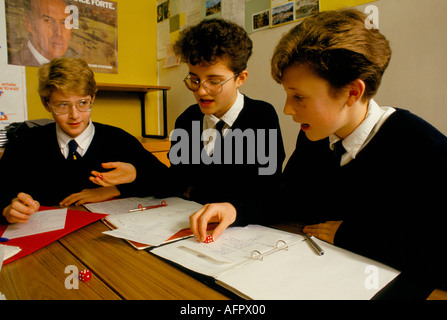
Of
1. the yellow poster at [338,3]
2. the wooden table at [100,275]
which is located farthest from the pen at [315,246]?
the yellow poster at [338,3]

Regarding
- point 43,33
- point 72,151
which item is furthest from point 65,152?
point 43,33

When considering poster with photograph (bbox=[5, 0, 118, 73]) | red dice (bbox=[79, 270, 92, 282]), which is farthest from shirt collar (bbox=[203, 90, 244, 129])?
poster with photograph (bbox=[5, 0, 118, 73])

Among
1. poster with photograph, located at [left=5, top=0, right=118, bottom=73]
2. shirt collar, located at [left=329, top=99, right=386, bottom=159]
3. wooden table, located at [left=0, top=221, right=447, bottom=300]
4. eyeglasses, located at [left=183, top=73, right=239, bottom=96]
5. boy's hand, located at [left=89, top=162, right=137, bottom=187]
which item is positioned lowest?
wooden table, located at [left=0, top=221, right=447, bottom=300]

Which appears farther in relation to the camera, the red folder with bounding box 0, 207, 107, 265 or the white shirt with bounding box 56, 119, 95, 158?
the white shirt with bounding box 56, 119, 95, 158

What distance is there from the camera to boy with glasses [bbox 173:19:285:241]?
3.61 ft

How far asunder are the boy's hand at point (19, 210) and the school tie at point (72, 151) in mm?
439

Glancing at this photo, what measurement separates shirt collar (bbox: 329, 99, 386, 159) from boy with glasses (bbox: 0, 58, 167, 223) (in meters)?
0.71

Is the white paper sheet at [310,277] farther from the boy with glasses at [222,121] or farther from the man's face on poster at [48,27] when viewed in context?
the man's face on poster at [48,27]

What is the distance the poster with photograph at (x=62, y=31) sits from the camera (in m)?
1.98

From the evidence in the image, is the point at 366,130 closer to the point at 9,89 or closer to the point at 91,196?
the point at 91,196

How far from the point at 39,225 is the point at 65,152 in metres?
0.53

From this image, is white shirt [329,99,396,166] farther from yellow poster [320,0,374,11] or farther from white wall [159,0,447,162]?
yellow poster [320,0,374,11]

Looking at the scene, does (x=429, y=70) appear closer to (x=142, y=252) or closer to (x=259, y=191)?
(x=259, y=191)

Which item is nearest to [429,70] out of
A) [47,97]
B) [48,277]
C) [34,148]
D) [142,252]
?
[142,252]
